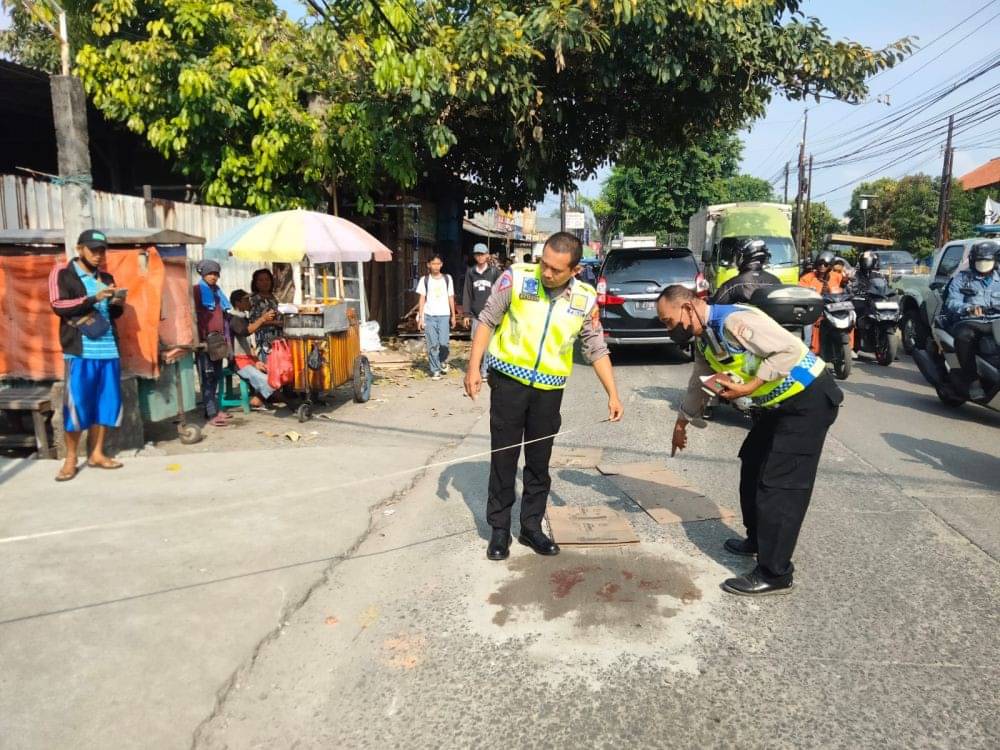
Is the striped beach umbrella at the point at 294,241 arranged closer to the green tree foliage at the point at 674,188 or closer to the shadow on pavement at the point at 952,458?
the shadow on pavement at the point at 952,458

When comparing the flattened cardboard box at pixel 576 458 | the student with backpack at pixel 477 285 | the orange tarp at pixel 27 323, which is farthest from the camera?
the student with backpack at pixel 477 285

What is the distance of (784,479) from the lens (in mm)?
3574

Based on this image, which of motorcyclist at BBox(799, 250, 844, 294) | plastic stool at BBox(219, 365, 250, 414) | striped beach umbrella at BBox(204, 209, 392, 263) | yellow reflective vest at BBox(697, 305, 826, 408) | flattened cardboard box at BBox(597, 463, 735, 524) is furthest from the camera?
motorcyclist at BBox(799, 250, 844, 294)

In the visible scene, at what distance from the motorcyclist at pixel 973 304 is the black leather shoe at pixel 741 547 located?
16.5 ft

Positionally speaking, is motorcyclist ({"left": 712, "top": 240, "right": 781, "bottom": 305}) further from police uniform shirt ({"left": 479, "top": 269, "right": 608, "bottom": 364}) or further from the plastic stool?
the plastic stool

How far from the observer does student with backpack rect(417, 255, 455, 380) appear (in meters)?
10.4

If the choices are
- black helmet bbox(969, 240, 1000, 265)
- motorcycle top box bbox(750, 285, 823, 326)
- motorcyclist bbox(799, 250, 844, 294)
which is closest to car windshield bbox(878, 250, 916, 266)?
motorcyclist bbox(799, 250, 844, 294)

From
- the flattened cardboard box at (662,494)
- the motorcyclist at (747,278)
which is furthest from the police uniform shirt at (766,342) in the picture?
the motorcyclist at (747,278)

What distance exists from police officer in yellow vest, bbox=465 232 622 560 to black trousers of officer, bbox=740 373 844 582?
3.11 ft

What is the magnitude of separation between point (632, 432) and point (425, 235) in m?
11.9

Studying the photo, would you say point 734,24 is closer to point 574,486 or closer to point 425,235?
point 574,486

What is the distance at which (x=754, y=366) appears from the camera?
3545mm

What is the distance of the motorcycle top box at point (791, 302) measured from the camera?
4.39 meters

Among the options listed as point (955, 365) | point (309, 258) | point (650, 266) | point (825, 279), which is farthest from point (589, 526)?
point (650, 266)
